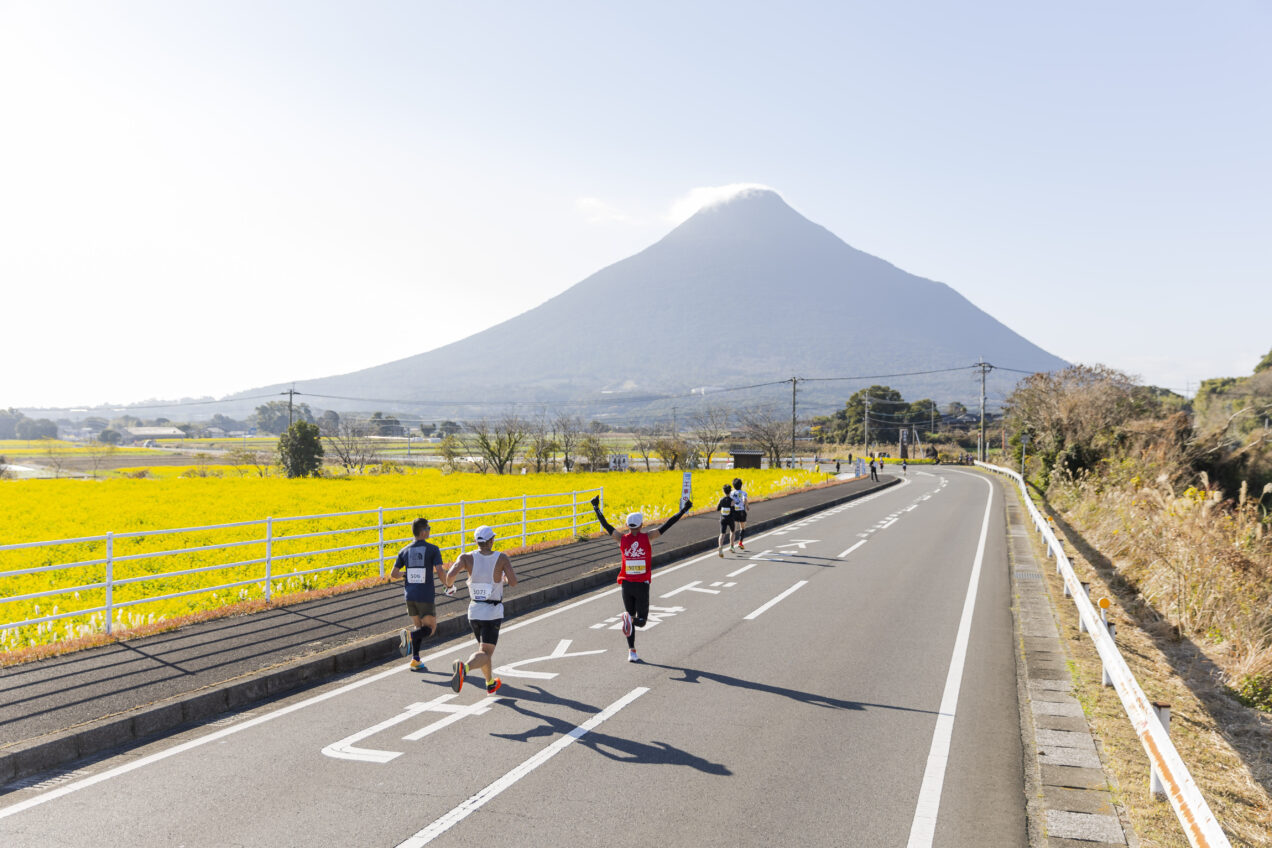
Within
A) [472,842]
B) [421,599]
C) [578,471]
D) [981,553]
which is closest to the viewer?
[472,842]

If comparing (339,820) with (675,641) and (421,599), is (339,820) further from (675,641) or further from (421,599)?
(675,641)

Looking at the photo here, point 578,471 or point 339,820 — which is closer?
point 339,820

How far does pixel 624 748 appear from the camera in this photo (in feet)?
17.9

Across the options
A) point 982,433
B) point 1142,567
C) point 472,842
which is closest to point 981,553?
point 1142,567

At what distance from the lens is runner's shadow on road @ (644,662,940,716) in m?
6.45

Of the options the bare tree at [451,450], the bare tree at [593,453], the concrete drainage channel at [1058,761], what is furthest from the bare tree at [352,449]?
the concrete drainage channel at [1058,761]

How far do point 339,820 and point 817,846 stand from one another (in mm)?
2709

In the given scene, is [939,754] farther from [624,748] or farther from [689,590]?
[689,590]

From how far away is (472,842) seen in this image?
4.06m

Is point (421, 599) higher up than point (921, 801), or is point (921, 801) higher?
point (421, 599)

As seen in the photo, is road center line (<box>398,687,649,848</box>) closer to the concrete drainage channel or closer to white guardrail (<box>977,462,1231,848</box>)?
the concrete drainage channel

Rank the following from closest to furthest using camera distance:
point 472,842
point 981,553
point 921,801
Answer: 1. point 472,842
2. point 921,801
3. point 981,553

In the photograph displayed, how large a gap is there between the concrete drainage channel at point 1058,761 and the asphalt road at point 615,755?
148 mm

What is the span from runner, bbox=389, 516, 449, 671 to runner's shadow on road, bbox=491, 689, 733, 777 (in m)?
1.81
